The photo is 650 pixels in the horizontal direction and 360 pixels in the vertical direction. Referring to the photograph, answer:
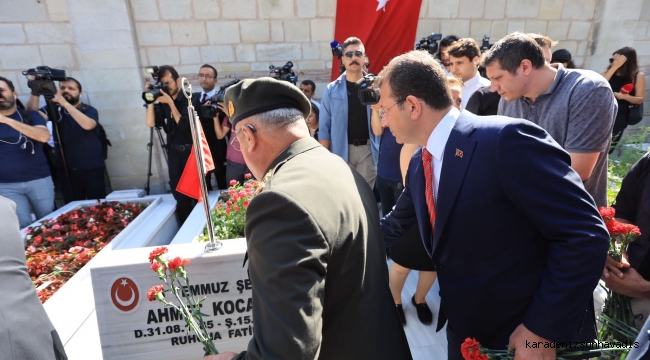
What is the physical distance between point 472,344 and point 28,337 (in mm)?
1705

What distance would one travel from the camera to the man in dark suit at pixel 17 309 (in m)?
1.32

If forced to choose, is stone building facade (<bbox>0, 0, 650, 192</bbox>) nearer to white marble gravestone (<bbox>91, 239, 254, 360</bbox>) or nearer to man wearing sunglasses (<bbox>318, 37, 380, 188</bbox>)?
man wearing sunglasses (<bbox>318, 37, 380, 188</bbox>)

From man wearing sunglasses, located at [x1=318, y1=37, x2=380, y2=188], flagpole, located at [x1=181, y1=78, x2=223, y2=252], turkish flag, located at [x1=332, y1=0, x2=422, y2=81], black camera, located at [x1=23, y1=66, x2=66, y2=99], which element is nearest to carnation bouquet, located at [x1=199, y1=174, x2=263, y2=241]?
flagpole, located at [x1=181, y1=78, x2=223, y2=252]

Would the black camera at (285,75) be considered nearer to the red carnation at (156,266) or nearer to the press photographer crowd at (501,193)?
the press photographer crowd at (501,193)

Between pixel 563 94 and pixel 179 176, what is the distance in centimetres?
437

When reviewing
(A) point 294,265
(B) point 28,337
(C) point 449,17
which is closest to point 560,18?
(C) point 449,17

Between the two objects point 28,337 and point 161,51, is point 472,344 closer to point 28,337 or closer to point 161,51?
point 28,337

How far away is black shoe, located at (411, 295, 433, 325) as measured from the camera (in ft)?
9.55

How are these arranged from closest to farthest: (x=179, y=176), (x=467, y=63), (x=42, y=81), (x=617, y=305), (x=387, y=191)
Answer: (x=617, y=305) < (x=467, y=63) < (x=387, y=191) < (x=42, y=81) < (x=179, y=176)

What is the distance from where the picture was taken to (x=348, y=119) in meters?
4.17

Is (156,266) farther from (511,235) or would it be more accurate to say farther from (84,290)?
(84,290)

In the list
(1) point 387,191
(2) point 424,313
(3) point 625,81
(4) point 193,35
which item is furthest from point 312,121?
(3) point 625,81

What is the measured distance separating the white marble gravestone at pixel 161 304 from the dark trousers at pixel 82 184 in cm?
357

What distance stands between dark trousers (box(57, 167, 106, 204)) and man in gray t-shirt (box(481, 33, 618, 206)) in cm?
542
